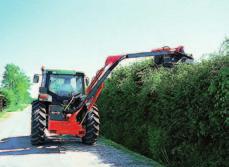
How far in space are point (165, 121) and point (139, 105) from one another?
6.67ft

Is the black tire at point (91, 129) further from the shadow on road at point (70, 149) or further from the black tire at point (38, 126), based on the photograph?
the black tire at point (38, 126)

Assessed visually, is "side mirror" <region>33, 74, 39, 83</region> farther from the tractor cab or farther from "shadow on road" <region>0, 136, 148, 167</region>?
"shadow on road" <region>0, 136, 148, 167</region>

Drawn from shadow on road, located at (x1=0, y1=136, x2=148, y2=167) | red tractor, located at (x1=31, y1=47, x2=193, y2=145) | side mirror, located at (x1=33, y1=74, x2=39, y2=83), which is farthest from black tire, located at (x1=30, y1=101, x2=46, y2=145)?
side mirror, located at (x1=33, y1=74, x2=39, y2=83)

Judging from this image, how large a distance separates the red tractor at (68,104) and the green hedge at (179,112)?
94 centimetres

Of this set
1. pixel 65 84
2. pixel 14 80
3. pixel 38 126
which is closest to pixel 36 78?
pixel 65 84

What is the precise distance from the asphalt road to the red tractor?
0.50 m

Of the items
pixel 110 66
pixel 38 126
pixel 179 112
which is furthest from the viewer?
pixel 38 126

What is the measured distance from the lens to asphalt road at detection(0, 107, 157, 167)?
31.3 ft

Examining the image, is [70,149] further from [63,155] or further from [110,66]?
[110,66]

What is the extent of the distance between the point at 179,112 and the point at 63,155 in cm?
392

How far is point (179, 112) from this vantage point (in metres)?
8.59

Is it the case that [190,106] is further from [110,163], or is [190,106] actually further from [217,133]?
[110,163]

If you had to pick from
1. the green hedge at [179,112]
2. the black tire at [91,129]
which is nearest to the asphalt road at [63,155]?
the black tire at [91,129]

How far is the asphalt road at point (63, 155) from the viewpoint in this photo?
9.54 metres
